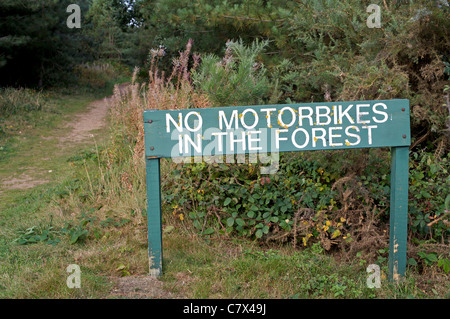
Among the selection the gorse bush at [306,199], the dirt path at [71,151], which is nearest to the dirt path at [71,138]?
the dirt path at [71,151]

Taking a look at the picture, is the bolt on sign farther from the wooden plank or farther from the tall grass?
the tall grass

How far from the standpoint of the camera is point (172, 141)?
10.2 ft

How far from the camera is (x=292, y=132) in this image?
10.3ft

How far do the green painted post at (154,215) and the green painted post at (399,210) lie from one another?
176 centimetres

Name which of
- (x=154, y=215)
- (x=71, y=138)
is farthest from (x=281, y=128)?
(x=71, y=138)

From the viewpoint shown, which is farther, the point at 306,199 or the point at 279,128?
the point at 306,199

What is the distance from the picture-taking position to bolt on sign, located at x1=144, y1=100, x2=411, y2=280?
121 inches

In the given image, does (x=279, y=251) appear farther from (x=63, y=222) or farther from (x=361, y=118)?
(x=63, y=222)

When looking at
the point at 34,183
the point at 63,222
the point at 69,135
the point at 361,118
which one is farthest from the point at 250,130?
the point at 69,135

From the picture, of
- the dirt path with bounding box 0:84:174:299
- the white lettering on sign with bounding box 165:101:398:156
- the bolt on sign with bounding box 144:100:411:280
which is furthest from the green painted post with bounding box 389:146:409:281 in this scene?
the dirt path with bounding box 0:84:174:299

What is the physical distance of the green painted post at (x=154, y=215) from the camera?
10.3ft

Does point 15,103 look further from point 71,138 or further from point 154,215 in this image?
point 154,215

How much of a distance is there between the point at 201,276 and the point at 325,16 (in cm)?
359

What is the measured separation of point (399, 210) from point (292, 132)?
3.21ft
